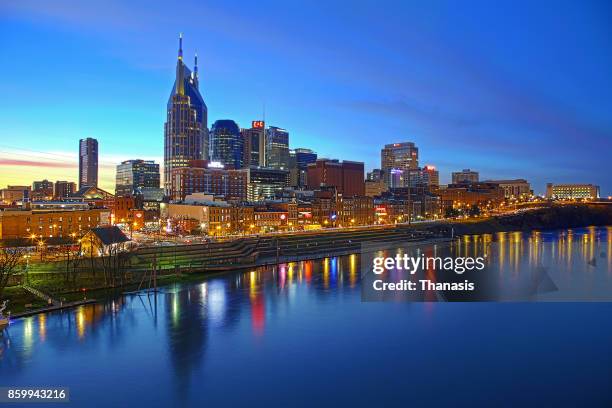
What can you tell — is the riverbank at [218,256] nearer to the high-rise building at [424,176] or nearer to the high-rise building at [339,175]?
the high-rise building at [339,175]

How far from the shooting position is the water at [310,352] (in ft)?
49.4

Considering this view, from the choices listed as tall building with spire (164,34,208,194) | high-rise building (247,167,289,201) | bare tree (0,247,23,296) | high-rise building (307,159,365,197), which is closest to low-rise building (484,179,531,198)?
high-rise building (307,159,365,197)

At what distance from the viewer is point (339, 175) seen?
123688mm

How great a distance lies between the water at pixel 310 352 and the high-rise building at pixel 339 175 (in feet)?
308

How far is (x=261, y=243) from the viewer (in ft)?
149

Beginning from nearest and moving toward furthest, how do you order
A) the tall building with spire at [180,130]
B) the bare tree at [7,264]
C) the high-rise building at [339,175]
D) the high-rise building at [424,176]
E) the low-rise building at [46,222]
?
the bare tree at [7,264] → the low-rise building at [46,222] → the high-rise building at [339,175] → the tall building with spire at [180,130] → the high-rise building at [424,176]

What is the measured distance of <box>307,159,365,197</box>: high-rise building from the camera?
122 meters

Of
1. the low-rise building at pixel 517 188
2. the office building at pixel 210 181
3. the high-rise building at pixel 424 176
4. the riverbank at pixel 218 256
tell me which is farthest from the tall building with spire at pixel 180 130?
the low-rise building at pixel 517 188

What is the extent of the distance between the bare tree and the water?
10.2 ft

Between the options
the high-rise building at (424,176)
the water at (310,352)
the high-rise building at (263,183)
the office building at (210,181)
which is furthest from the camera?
the high-rise building at (424,176)

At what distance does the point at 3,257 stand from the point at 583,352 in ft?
99.6

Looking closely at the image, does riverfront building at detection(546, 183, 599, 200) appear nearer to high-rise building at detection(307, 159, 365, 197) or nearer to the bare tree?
high-rise building at detection(307, 159, 365, 197)

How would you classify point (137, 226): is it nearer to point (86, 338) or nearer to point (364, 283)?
point (364, 283)

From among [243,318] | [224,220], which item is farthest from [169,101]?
[243,318]
